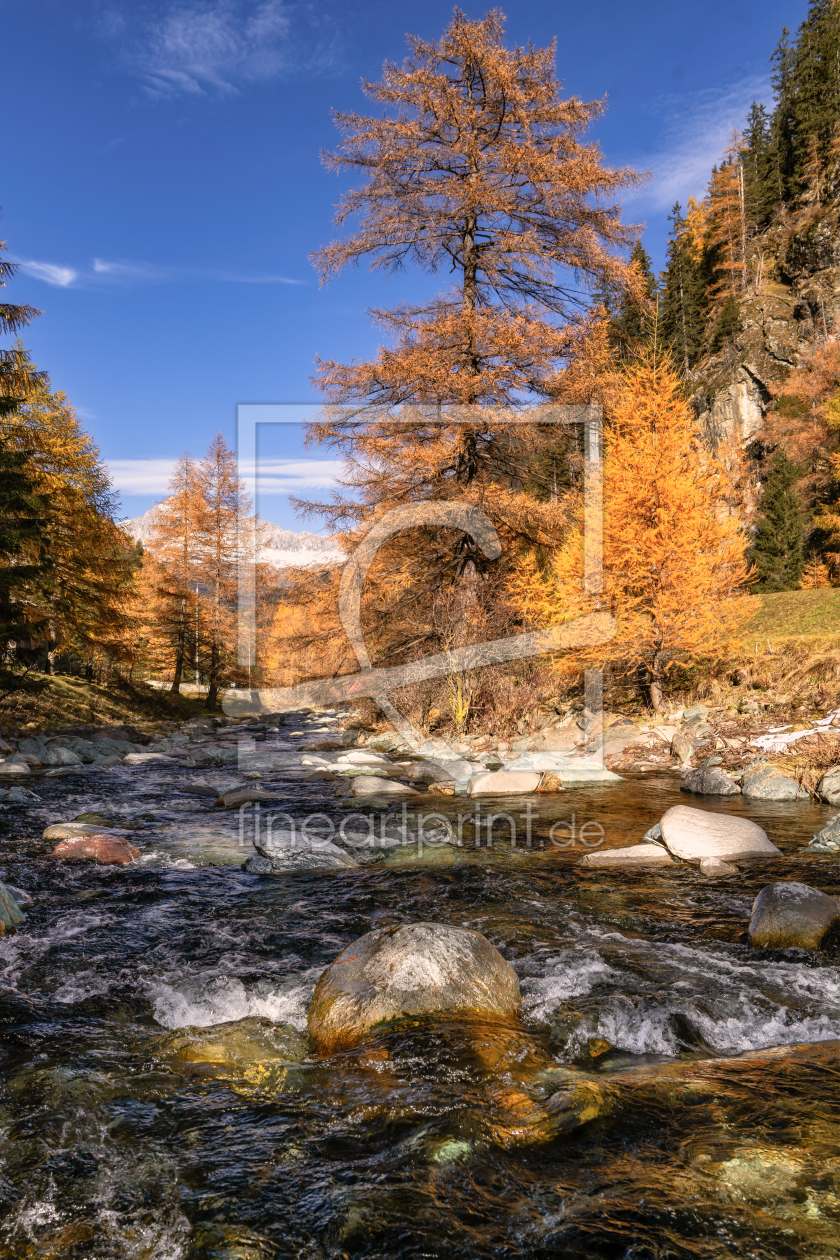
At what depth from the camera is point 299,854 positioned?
6.73m

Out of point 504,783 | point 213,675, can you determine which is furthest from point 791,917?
point 213,675

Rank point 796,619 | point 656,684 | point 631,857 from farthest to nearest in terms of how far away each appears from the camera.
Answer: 1. point 796,619
2. point 656,684
3. point 631,857

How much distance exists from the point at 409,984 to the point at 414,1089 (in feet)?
2.27

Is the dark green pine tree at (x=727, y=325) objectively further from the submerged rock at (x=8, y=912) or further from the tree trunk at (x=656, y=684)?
the submerged rock at (x=8, y=912)

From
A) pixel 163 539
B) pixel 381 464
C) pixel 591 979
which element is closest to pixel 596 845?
pixel 591 979

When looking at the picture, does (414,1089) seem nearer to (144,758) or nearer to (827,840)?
(827,840)

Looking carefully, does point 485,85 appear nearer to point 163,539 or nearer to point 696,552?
point 696,552

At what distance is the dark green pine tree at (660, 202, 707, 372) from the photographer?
5328 cm

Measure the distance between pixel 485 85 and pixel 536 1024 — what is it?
16.4m

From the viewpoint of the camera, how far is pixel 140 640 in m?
29.2

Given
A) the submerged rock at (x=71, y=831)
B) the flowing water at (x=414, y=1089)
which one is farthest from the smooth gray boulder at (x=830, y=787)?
the submerged rock at (x=71, y=831)

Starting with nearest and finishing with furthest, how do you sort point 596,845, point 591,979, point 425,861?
point 591,979 < point 425,861 < point 596,845

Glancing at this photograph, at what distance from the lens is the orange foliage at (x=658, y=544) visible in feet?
41.7

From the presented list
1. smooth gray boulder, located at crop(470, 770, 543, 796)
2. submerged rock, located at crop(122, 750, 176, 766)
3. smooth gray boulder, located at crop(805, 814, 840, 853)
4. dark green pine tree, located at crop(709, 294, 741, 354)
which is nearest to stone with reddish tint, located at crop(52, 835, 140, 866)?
smooth gray boulder, located at crop(470, 770, 543, 796)
